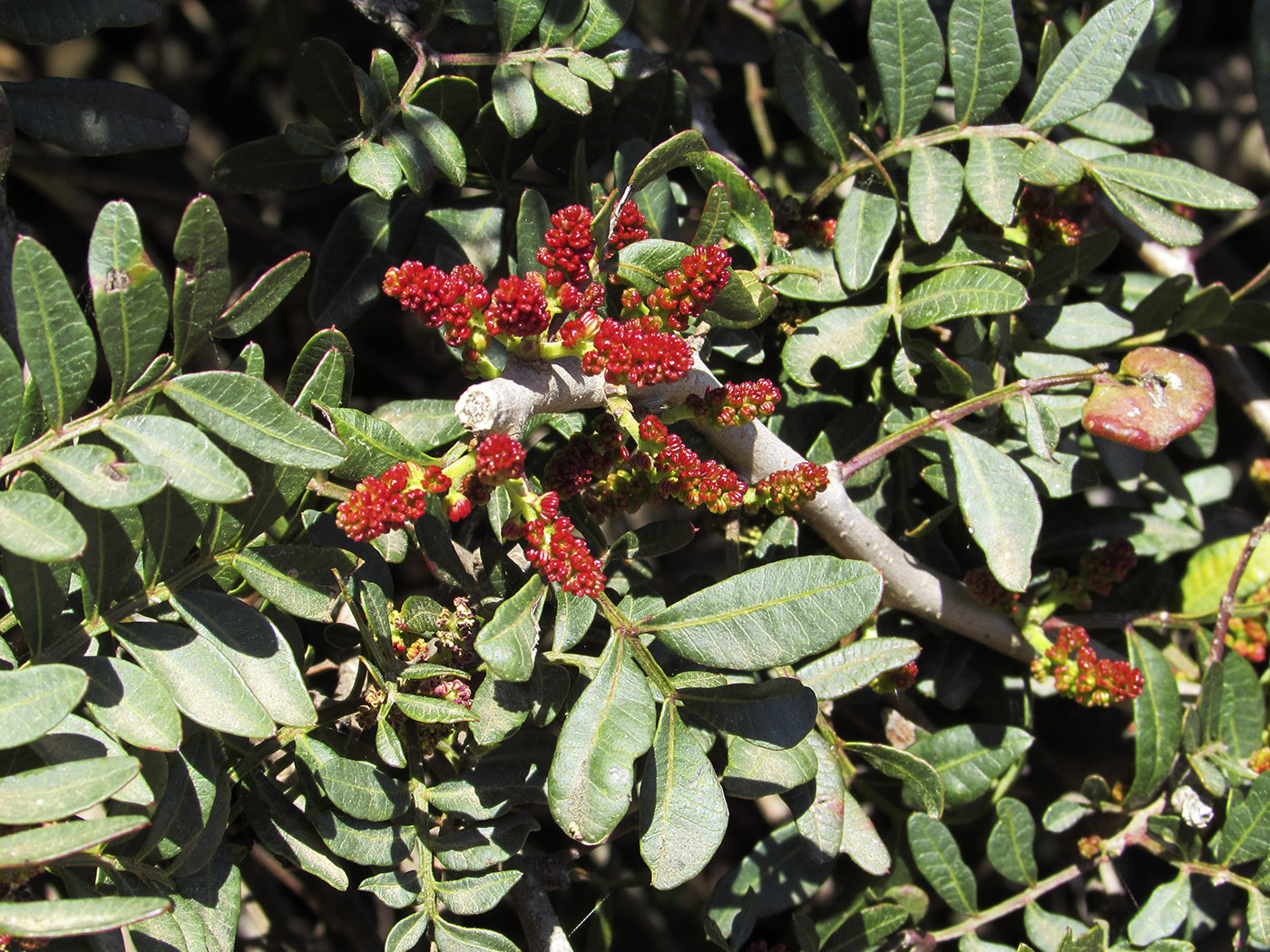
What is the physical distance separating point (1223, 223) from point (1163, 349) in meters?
0.84

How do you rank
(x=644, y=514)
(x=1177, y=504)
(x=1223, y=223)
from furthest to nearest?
(x=644, y=514)
(x=1223, y=223)
(x=1177, y=504)

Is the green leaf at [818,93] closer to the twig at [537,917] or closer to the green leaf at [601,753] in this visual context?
the green leaf at [601,753]

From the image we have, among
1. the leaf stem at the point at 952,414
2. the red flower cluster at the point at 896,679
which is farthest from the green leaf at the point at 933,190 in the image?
the red flower cluster at the point at 896,679

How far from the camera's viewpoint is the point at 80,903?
89 centimetres

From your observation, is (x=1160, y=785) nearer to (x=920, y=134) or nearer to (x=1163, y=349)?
(x=1163, y=349)

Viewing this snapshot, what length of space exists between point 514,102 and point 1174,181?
93 centimetres

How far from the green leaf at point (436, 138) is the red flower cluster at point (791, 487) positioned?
0.55 meters

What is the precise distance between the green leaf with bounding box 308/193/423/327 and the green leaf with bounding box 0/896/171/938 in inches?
32.5

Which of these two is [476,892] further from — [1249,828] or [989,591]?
Answer: [1249,828]

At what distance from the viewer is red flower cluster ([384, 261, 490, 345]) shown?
1.02 meters

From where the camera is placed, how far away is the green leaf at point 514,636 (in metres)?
1.02

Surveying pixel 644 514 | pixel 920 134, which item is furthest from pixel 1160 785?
pixel 644 514

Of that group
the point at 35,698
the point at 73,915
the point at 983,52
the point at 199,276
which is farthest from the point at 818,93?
the point at 73,915

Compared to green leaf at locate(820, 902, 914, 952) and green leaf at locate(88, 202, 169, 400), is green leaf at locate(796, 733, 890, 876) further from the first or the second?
green leaf at locate(88, 202, 169, 400)
